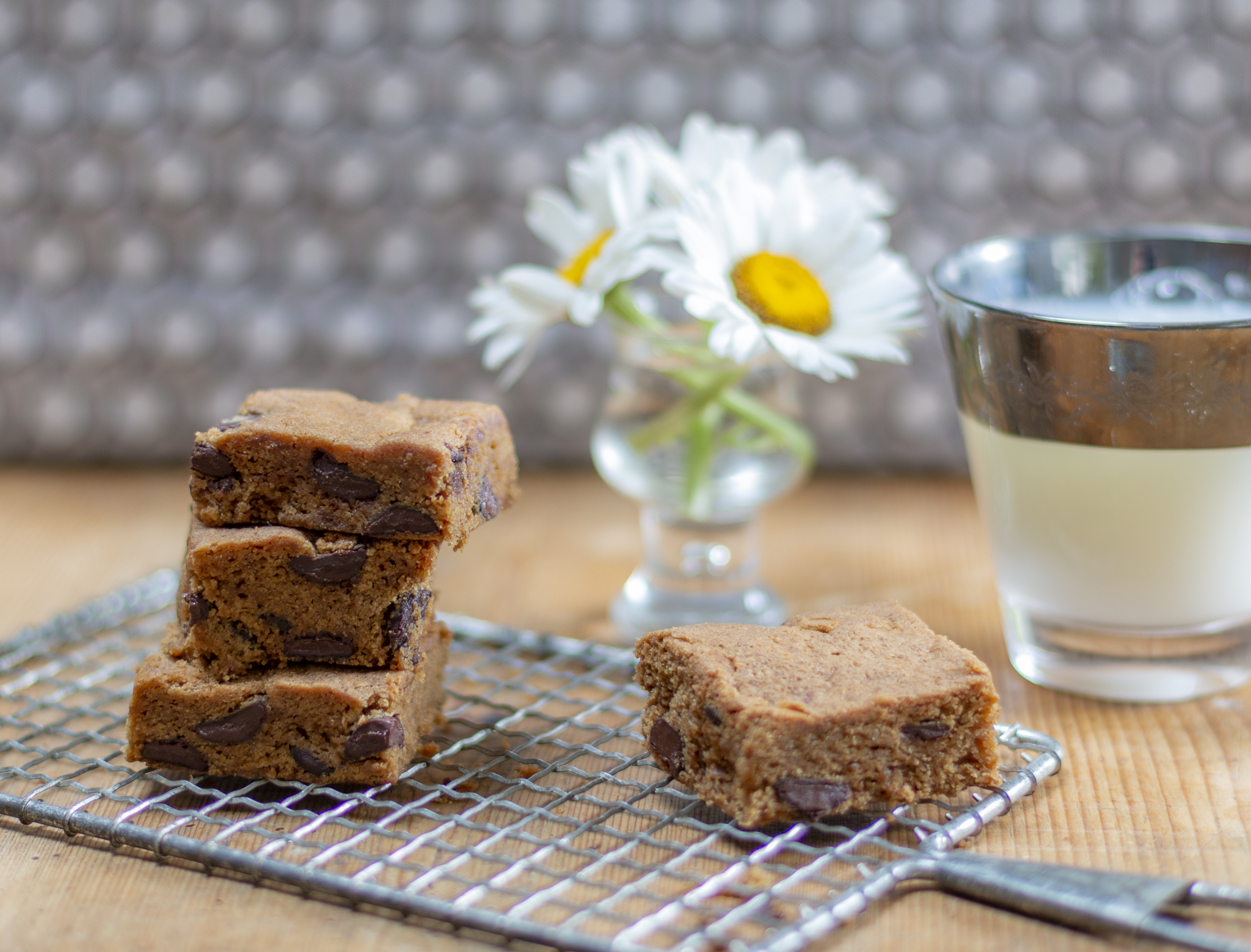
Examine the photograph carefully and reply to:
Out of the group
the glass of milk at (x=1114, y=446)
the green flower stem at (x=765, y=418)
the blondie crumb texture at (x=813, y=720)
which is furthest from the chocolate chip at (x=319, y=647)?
the glass of milk at (x=1114, y=446)

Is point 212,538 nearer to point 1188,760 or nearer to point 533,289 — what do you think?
point 533,289

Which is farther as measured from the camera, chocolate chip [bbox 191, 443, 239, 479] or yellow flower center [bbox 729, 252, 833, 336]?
yellow flower center [bbox 729, 252, 833, 336]

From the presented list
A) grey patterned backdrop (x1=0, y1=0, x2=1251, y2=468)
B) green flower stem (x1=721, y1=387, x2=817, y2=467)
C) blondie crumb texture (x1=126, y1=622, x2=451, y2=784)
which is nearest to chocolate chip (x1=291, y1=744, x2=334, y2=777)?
blondie crumb texture (x1=126, y1=622, x2=451, y2=784)

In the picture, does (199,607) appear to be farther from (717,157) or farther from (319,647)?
(717,157)

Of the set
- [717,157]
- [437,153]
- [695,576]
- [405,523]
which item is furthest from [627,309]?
[437,153]

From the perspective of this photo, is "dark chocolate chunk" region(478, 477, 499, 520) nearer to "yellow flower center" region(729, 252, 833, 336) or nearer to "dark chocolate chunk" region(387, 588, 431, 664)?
"dark chocolate chunk" region(387, 588, 431, 664)

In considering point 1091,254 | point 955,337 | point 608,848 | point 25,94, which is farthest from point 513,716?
point 25,94
